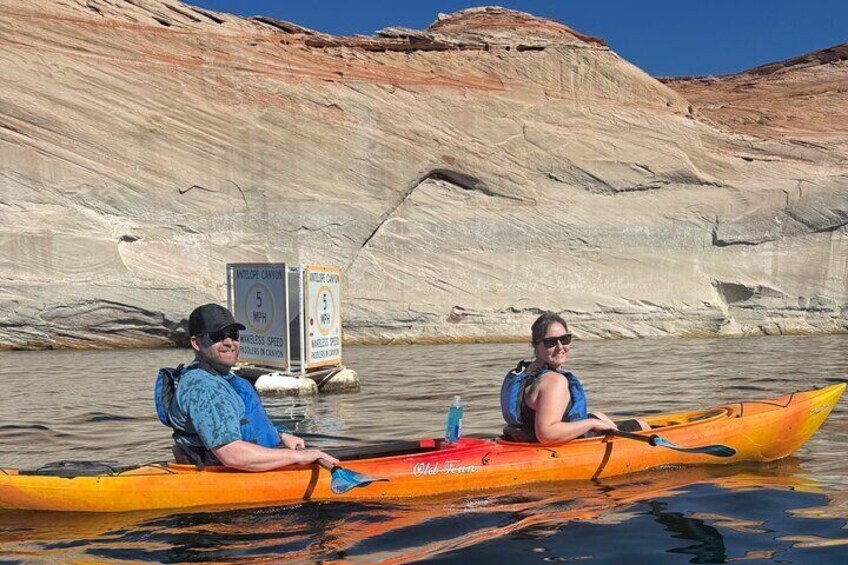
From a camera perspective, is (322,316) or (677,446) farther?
(322,316)

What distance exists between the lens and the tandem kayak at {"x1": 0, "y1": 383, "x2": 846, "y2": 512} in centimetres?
521

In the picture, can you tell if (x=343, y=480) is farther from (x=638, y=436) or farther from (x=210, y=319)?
(x=638, y=436)

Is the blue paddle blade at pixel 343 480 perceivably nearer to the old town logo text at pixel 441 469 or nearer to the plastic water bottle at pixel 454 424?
the old town logo text at pixel 441 469

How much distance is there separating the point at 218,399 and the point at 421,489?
151 centimetres

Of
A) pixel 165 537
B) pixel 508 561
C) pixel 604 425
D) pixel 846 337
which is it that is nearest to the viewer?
pixel 508 561

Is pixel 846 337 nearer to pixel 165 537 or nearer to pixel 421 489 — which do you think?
pixel 421 489

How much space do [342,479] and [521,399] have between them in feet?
4.52

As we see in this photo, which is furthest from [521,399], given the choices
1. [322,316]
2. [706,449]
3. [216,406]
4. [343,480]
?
[322,316]

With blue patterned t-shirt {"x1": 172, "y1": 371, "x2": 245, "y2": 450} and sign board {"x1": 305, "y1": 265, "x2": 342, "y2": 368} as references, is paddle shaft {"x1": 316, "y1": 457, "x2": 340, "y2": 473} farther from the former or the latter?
sign board {"x1": 305, "y1": 265, "x2": 342, "y2": 368}

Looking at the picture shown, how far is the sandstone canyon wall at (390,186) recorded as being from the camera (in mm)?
20125

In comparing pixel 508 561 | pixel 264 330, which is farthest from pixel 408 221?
pixel 508 561

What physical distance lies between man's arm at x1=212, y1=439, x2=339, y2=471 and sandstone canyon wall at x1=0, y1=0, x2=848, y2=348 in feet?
49.1

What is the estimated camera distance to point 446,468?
5.74 meters

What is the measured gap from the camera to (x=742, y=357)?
15.9m
